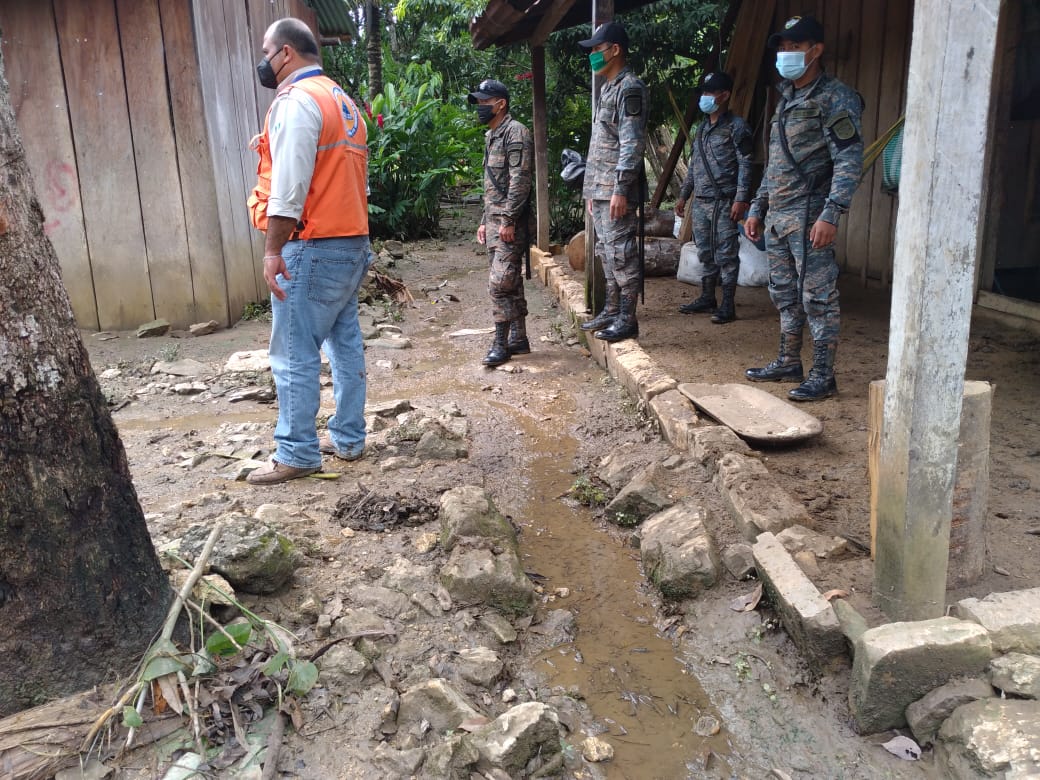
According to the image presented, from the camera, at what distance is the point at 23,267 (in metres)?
1.87

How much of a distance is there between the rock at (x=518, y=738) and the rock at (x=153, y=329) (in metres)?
5.53

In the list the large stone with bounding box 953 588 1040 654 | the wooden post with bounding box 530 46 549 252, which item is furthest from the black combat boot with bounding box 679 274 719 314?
the large stone with bounding box 953 588 1040 654

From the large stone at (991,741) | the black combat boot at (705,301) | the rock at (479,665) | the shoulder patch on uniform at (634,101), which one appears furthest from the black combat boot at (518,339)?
the large stone at (991,741)

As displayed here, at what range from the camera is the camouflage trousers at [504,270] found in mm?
5820

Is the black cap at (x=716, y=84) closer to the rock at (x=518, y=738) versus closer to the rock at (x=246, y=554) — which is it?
the rock at (x=246, y=554)

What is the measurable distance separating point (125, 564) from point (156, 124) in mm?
5289

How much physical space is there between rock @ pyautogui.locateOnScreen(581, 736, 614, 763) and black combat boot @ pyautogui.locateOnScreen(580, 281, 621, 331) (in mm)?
3899

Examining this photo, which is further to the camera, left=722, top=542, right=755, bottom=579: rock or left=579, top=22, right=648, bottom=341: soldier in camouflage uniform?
left=579, top=22, right=648, bottom=341: soldier in camouflage uniform

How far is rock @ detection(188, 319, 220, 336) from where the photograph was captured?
21.8 ft

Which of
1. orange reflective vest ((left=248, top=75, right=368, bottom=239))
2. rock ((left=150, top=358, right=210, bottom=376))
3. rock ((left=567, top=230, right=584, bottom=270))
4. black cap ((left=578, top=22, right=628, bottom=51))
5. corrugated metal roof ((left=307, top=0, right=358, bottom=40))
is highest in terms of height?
corrugated metal roof ((left=307, top=0, right=358, bottom=40))

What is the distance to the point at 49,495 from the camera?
1906 mm

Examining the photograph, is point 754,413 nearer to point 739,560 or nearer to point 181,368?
point 739,560

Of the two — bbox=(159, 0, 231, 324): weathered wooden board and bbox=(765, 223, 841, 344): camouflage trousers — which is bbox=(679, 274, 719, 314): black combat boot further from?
bbox=(159, 0, 231, 324): weathered wooden board

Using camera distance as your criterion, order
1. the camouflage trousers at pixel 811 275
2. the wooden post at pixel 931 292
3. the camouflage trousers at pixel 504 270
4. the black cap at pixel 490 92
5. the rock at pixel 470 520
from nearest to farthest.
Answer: the wooden post at pixel 931 292, the rock at pixel 470 520, the camouflage trousers at pixel 811 275, the black cap at pixel 490 92, the camouflage trousers at pixel 504 270
